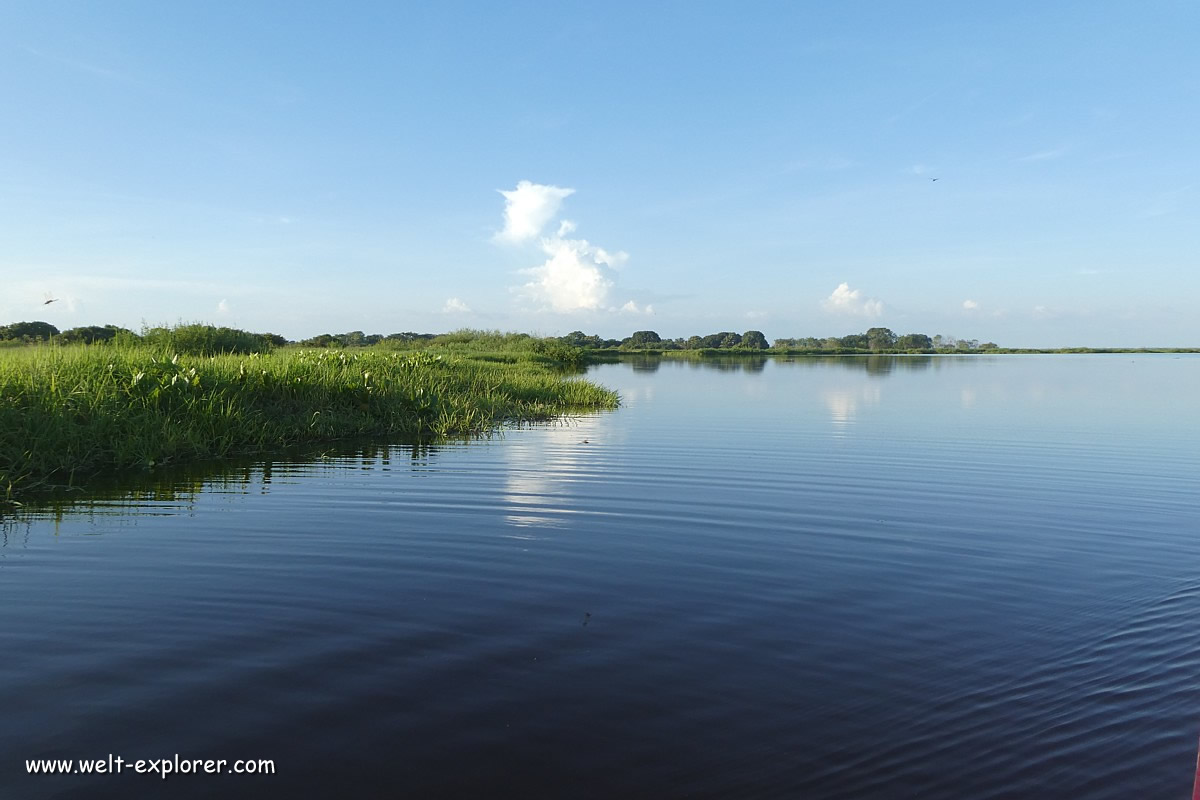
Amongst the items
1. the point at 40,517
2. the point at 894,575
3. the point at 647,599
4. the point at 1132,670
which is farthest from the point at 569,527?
the point at 40,517

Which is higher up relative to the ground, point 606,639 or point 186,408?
point 186,408

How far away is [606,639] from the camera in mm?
6184

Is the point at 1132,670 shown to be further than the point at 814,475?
No

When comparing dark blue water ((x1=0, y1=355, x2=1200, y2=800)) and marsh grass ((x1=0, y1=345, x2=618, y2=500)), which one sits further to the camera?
marsh grass ((x1=0, y1=345, x2=618, y2=500))

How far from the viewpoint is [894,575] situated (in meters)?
8.18

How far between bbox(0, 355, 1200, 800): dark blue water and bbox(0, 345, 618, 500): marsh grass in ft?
7.94

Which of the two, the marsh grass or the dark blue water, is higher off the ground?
the marsh grass

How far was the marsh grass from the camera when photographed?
531 inches

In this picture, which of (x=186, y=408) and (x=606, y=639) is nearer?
(x=606, y=639)

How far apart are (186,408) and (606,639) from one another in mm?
14358

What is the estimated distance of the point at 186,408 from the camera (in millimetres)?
16500

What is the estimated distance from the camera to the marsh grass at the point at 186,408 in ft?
44.3

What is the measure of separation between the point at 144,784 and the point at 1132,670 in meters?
7.33

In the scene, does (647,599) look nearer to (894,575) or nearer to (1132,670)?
(894,575)
